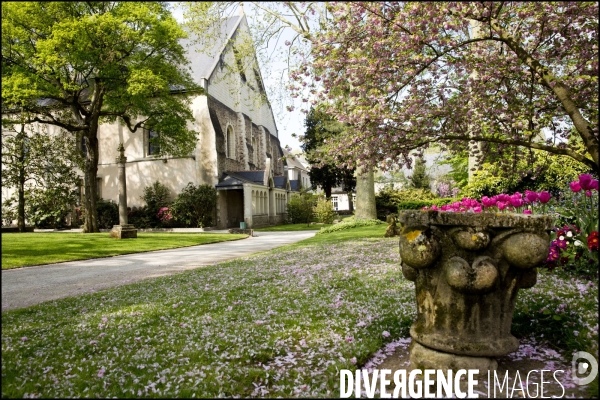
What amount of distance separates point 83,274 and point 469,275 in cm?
947

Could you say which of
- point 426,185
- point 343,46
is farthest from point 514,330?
point 426,185

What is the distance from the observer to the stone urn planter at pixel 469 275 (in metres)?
2.81

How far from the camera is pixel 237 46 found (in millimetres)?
18031

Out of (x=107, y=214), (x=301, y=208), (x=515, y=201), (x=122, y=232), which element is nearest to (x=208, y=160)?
(x=107, y=214)

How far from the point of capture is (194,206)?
27172 millimetres

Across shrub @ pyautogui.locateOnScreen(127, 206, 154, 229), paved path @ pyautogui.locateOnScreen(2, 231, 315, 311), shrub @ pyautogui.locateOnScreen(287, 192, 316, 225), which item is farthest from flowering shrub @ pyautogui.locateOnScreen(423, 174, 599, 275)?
shrub @ pyautogui.locateOnScreen(287, 192, 316, 225)

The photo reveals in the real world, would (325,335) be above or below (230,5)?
below

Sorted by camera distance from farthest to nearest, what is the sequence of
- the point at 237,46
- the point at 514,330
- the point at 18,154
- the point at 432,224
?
the point at 18,154, the point at 237,46, the point at 514,330, the point at 432,224

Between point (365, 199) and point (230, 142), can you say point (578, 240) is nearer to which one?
point (365, 199)

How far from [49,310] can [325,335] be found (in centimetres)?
416

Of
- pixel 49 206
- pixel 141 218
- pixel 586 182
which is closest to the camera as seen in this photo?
pixel 586 182

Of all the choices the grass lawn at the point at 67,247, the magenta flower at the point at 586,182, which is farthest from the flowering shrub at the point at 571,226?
the grass lawn at the point at 67,247

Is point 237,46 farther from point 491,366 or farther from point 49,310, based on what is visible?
point 491,366

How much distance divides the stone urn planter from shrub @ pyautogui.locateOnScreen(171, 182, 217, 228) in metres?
25.3
